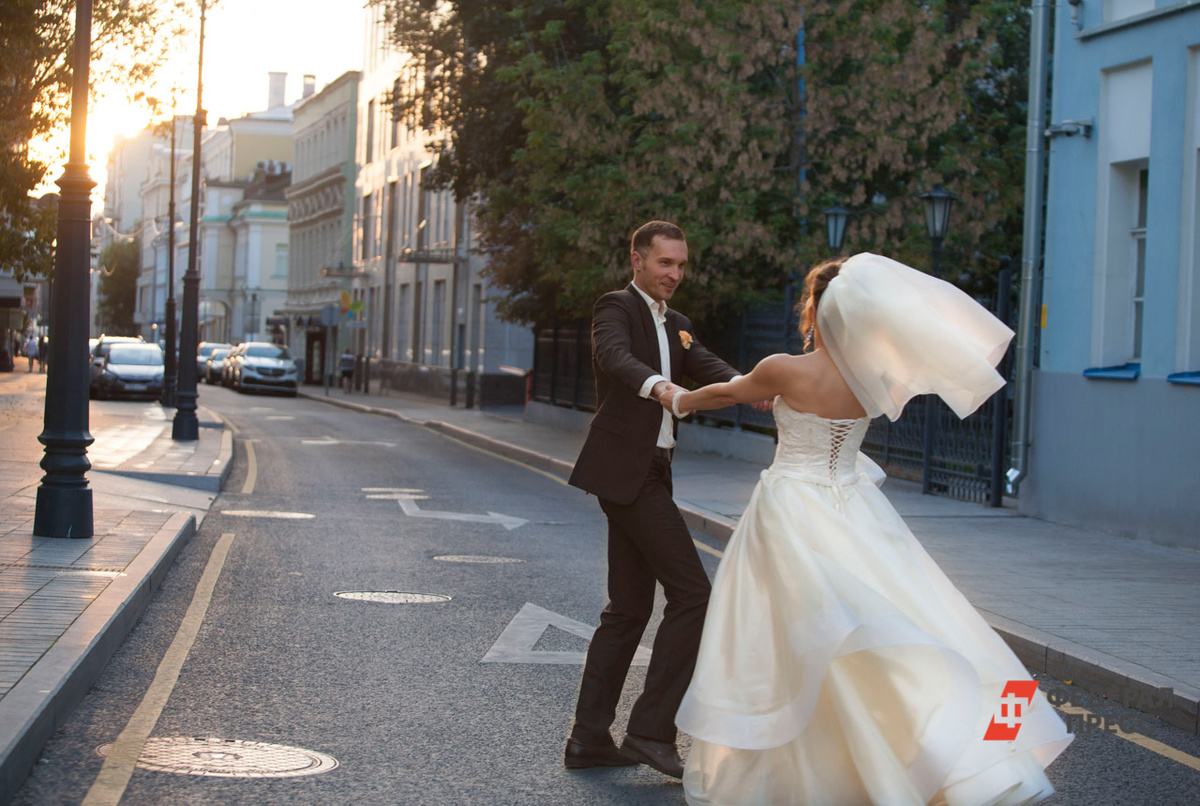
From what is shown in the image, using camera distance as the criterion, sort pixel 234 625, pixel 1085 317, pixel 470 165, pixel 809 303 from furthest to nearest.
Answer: pixel 470 165 → pixel 1085 317 → pixel 234 625 → pixel 809 303

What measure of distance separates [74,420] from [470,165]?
16.9 meters

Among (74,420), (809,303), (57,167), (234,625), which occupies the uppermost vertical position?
(57,167)

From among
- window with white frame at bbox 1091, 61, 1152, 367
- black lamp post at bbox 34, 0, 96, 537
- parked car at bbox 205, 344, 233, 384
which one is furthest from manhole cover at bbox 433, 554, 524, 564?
parked car at bbox 205, 344, 233, 384

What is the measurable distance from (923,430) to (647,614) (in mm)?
11785

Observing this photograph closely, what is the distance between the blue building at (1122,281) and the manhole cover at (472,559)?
5.56m

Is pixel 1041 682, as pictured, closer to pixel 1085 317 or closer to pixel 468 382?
pixel 1085 317

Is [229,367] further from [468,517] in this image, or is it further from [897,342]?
[897,342]

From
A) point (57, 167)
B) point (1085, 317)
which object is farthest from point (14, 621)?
point (57, 167)

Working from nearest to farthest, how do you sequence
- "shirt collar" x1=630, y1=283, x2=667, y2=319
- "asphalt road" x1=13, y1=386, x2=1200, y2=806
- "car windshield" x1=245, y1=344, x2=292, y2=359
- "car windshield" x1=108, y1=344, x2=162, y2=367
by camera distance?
"asphalt road" x1=13, y1=386, x2=1200, y2=806 < "shirt collar" x1=630, y1=283, x2=667, y2=319 < "car windshield" x1=108, y1=344, x2=162, y2=367 < "car windshield" x1=245, y1=344, x2=292, y2=359

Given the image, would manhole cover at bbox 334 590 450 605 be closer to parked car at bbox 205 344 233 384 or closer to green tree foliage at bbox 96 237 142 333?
parked car at bbox 205 344 233 384

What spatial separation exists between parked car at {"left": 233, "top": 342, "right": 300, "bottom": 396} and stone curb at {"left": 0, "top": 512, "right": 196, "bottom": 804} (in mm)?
40225

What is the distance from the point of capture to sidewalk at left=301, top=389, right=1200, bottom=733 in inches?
270

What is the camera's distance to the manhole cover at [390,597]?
880cm

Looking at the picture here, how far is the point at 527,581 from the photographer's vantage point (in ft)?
32.0
